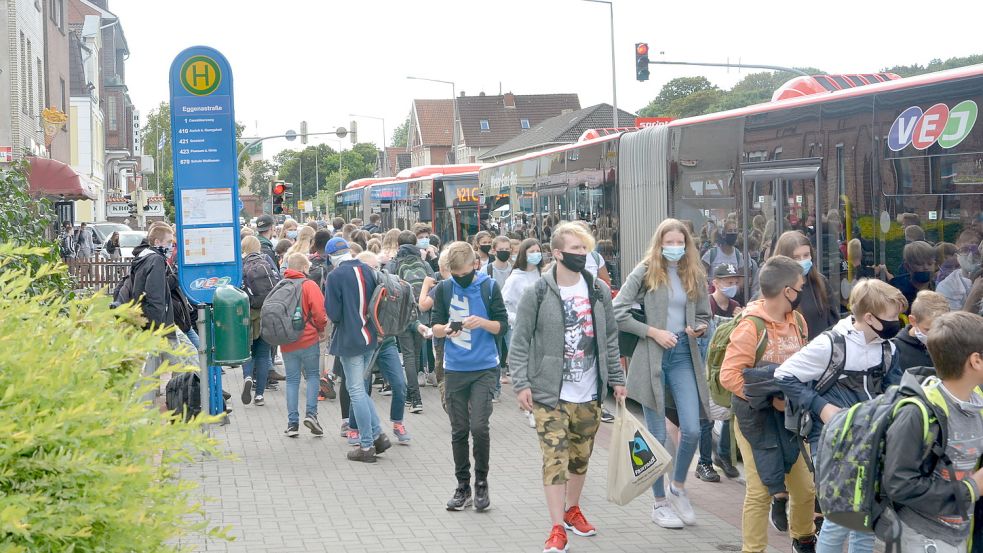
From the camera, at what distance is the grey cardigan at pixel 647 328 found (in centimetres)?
729

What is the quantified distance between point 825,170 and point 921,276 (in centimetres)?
153

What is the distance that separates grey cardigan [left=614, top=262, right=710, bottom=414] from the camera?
7293 mm

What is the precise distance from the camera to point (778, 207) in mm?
9656

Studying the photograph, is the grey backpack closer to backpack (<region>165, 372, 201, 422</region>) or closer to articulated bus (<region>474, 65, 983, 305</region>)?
backpack (<region>165, 372, 201, 422</region>)

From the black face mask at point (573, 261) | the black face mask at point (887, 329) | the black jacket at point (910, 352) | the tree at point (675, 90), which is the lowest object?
the black jacket at point (910, 352)

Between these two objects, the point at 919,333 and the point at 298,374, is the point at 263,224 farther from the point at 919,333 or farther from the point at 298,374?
the point at 919,333

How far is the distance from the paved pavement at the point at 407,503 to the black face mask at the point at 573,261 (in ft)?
5.38

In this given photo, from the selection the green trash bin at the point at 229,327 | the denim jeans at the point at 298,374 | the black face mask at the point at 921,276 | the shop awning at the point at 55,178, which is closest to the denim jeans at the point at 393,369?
the denim jeans at the point at 298,374

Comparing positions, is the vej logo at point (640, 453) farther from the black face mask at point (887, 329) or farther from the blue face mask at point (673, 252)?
the black face mask at point (887, 329)

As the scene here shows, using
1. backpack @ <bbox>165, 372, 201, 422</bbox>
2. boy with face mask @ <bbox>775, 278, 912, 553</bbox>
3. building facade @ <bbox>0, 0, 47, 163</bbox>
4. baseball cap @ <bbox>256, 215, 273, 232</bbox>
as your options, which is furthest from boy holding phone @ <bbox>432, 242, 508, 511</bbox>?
building facade @ <bbox>0, 0, 47, 163</bbox>

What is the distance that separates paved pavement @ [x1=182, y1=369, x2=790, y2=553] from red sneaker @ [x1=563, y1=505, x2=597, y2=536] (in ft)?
0.20

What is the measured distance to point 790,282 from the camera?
591 cm

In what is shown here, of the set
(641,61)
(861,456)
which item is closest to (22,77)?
(641,61)

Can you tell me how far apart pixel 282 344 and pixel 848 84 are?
211 inches
